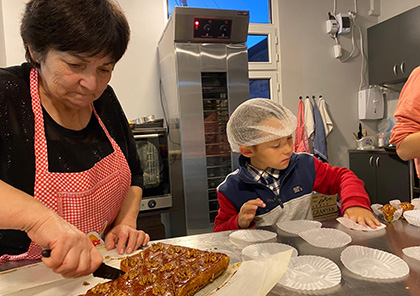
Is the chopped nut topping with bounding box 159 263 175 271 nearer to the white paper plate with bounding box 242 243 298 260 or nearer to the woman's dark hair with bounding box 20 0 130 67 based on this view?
the white paper plate with bounding box 242 243 298 260

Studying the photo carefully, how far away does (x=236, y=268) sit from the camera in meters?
0.91

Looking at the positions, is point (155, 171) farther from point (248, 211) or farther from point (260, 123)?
point (248, 211)

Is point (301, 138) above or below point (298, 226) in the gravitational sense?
above

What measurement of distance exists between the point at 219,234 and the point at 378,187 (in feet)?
11.0

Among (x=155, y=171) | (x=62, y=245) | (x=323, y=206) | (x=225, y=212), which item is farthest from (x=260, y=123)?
(x=155, y=171)

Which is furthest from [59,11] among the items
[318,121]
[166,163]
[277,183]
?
[318,121]

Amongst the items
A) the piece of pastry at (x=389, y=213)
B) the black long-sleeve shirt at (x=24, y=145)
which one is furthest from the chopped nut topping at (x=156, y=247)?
the piece of pastry at (x=389, y=213)

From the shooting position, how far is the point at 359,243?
1.05 m

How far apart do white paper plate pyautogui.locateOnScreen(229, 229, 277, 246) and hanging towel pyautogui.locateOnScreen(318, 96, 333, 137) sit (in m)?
3.34

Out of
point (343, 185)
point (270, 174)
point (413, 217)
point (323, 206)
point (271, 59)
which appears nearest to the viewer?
point (413, 217)

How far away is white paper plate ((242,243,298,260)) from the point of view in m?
0.99

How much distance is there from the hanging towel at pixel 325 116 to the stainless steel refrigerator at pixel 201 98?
1.63 meters

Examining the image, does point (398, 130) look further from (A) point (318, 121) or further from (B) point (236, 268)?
(A) point (318, 121)

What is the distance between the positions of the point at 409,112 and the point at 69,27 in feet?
5.27
